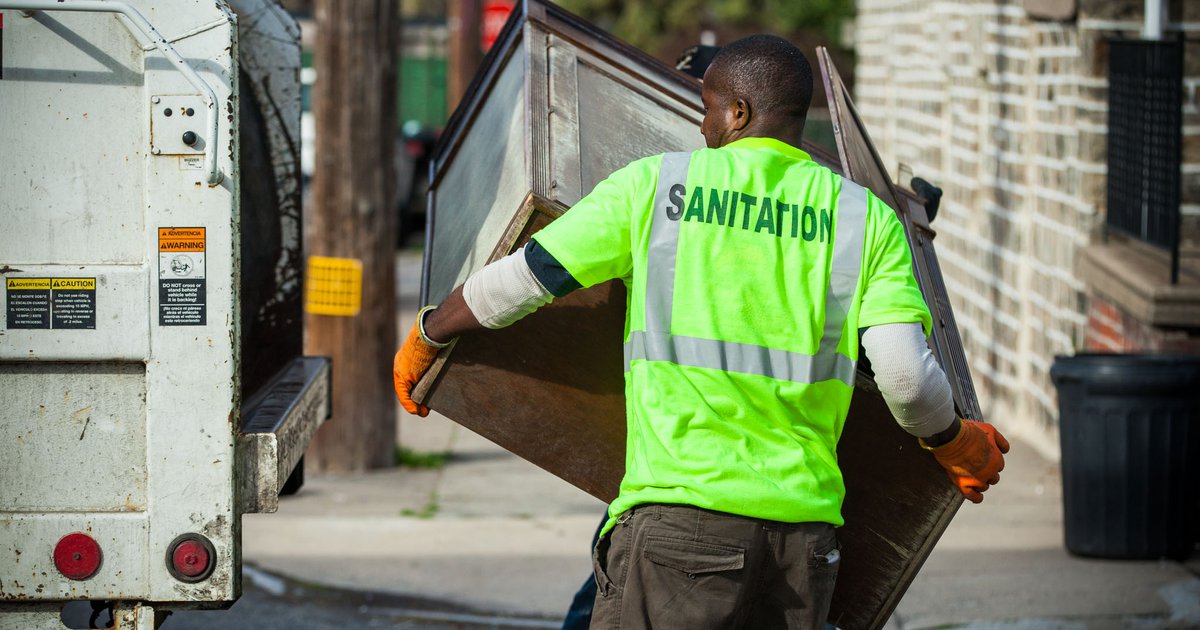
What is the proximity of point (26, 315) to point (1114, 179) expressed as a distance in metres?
6.15

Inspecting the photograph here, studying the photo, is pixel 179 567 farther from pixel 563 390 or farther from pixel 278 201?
pixel 278 201

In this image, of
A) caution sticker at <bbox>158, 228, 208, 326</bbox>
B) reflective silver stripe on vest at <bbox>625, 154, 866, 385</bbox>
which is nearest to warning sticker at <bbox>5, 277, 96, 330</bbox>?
caution sticker at <bbox>158, 228, 208, 326</bbox>

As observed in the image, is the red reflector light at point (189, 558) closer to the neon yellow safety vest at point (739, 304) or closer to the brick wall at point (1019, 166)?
the neon yellow safety vest at point (739, 304)

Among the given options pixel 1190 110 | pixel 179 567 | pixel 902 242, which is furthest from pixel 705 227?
pixel 1190 110

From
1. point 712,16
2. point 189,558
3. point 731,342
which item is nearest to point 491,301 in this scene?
point 731,342

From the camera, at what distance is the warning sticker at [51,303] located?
10.4 feet

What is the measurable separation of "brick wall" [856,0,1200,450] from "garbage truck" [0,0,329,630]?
553cm

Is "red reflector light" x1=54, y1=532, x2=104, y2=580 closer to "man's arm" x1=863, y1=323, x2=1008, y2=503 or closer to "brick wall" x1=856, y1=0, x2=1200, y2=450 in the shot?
"man's arm" x1=863, y1=323, x2=1008, y2=503

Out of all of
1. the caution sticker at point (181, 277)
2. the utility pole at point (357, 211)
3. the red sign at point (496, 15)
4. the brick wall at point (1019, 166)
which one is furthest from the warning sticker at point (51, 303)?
the red sign at point (496, 15)

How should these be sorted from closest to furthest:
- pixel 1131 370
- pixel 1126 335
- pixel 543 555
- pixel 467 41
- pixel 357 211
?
pixel 1131 370 → pixel 543 555 → pixel 1126 335 → pixel 357 211 → pixel 467 41

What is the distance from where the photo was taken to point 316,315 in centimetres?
798

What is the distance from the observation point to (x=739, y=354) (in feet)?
9.61

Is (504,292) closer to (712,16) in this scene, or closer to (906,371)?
(906,371)

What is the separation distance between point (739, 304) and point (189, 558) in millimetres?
1341
